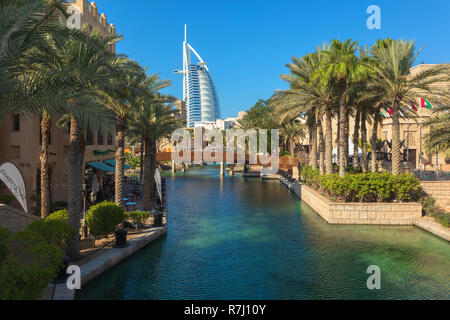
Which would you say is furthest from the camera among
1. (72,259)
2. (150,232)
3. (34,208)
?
(34,208)

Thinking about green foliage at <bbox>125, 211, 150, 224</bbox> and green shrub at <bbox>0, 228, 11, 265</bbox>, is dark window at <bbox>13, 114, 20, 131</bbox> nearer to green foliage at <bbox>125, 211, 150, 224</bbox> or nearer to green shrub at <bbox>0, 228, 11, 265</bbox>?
green foliage at <bbox>125, 211, 150, 224</bbox>

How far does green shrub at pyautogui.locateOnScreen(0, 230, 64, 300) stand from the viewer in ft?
22.9

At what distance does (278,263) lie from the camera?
1386 cm

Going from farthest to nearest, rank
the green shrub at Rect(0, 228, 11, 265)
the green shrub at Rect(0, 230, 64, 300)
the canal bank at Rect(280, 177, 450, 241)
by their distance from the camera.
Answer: the canal bank at Rect(280, 177, 450, 241) < the green shrub at Rect(0, 228, 11, 265) < the green shrub at Rect(0, 230, 64, 300)

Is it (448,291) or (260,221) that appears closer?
(448,291)

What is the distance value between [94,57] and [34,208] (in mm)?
10293

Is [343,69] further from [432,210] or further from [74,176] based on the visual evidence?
[74,176]

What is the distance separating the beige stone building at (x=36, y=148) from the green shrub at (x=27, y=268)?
254 inches

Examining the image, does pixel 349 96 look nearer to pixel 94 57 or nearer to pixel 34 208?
pixel 94 57

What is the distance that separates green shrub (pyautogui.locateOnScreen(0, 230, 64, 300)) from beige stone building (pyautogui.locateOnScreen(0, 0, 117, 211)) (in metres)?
6.44

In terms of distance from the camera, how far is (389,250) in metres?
15.6

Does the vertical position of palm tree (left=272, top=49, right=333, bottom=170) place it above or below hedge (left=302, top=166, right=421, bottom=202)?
above

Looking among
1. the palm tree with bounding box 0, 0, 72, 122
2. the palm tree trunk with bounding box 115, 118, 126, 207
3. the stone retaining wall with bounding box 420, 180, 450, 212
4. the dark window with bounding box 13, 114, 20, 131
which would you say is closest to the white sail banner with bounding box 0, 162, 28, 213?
the palm tree with bounding box 0, 0, 72, 122
